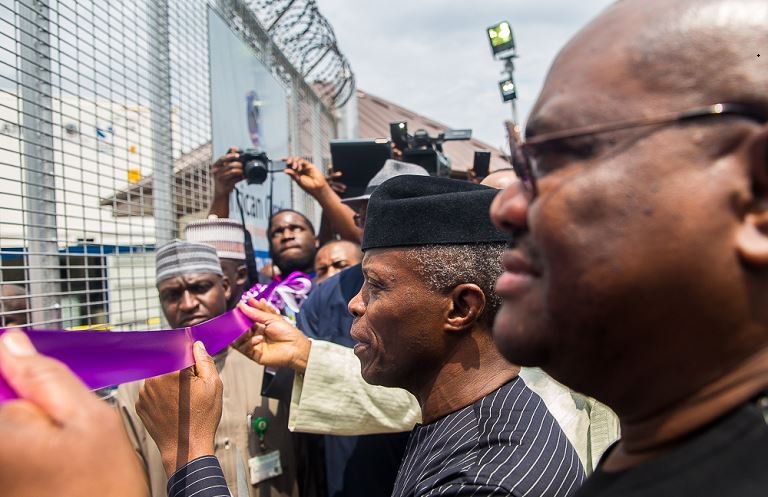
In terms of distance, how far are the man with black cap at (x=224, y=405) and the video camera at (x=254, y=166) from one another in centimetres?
71

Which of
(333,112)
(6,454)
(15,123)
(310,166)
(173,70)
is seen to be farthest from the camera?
(333,112)

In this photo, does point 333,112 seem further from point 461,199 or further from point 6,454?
point 6,454

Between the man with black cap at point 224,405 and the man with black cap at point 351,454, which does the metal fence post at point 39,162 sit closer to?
the man with black cap at point 224,405

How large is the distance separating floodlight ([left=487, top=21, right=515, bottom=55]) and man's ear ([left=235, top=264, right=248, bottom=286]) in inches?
155

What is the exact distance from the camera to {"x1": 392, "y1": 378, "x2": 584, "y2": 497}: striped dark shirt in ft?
4.28

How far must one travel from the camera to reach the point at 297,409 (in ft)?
7.79

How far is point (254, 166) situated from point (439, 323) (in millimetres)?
2369

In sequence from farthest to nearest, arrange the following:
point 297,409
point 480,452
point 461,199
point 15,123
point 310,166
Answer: point 310,166 < point 297,409 < point 15,123 < point 461,199 < point 480,452

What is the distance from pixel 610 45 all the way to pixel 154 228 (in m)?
2.93

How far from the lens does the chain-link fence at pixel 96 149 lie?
2.25 metres

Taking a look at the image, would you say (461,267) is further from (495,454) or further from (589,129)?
(589,129)

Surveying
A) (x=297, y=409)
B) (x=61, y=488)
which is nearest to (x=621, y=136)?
(x=61, y=488)

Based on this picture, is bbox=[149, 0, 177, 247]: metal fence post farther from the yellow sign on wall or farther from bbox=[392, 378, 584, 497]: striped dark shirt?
bbox=[392, 378, 584, 497]: striped dark shirt

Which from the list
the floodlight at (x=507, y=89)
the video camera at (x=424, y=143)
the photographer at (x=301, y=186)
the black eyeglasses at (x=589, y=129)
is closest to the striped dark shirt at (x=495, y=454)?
the black eyeglasses at (x=589, y=129)
